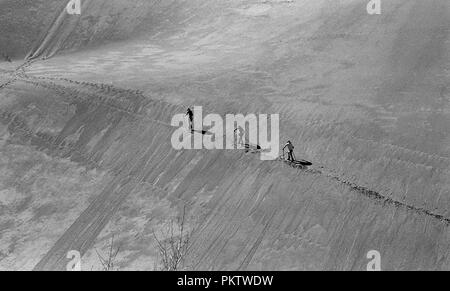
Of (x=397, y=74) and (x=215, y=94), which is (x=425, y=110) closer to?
(x=397, y=74)

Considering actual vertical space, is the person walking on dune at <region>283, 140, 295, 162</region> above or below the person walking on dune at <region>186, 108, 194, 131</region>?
below

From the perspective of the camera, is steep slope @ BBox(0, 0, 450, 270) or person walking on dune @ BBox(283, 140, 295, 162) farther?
person walking on dune @ BBox(283, 140, 295, 162)

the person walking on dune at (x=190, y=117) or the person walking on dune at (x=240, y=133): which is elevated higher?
the person walking on dune at (x=190, y=117)

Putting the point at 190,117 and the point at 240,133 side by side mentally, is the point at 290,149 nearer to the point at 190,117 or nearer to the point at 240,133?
the point at 240,133

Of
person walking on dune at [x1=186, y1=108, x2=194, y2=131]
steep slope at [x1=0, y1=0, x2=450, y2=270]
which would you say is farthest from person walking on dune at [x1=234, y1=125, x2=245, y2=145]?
person walking on dune at [x1=186, y1=108, x2=194, y2=131]

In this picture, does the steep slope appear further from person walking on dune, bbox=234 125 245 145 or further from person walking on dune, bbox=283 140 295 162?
person walking on dune, bbox=234 125 245 145

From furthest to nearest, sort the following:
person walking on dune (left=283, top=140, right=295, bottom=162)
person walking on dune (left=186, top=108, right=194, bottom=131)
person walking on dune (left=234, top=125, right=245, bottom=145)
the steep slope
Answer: person walking on dune (left=186, top=108, right=194, bottom=131) → person walking on dune (left=234, top=125, right=245, bottom=145) → person walking on dune (left=283, top=140, right=295, bottom=162) → the steep slope

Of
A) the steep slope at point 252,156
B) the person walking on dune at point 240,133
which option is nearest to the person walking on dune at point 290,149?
the steep slope at point 252,156

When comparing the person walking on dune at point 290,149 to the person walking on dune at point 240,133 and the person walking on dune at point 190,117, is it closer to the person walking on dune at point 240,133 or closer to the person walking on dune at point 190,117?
the person walking on dune at point 240,133

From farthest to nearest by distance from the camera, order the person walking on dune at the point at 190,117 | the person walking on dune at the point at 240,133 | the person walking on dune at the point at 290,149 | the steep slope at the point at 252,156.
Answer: the person walking on dune at the point at 190,117 < the person walking on dune at the point at 240,133 < the person walking on dune at the point at 290,149 < the steep slope at the point at 252,156

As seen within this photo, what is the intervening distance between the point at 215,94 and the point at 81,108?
625cm

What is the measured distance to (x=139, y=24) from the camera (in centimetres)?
3203

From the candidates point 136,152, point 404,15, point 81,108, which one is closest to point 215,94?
point 136,152
